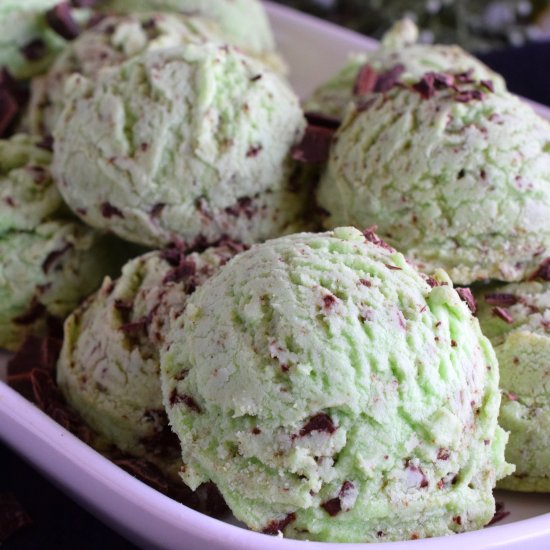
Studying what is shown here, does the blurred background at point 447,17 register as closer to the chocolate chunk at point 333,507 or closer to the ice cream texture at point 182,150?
the ice cream texture at point 182,150

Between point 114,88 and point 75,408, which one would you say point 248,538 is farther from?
point 114,88

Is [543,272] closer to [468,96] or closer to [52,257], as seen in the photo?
[468,96]

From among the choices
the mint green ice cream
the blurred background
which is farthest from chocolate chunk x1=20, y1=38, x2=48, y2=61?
the blurred background

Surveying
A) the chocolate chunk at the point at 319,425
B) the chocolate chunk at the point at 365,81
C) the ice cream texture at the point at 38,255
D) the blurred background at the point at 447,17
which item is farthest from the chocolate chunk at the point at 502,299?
the blurred background at the point at 447,17

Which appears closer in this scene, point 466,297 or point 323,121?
point 466,297

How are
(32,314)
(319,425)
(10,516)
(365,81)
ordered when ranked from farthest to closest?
1. (365,81)
2. (32,314)
3. (10,516)
4. (319,425)

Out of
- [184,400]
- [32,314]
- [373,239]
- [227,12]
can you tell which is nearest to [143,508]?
[184,400]

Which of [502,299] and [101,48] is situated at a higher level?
[101,48]
